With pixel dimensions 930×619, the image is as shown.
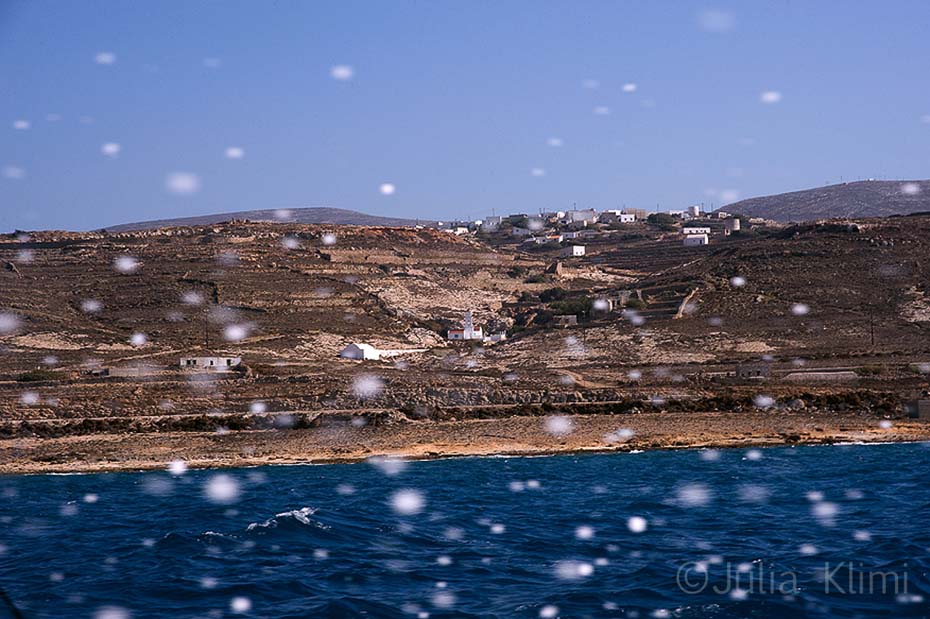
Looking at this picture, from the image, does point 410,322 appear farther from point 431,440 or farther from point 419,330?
point 431,440

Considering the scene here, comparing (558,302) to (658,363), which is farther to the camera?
(558,302)

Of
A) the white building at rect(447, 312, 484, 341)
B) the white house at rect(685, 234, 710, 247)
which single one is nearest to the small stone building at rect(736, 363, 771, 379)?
the white building at rect(447, 312, 484, 341)

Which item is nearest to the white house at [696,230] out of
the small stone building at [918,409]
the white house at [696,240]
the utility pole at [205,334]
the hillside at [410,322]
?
the white house at [696,240]

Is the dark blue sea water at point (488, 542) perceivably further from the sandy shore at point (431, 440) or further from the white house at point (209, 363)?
the white house at point (209, 363)

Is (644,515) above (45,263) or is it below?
below

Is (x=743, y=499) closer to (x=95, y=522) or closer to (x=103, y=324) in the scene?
(x=95, y=522)

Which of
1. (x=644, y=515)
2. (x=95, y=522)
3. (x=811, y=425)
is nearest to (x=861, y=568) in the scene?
(x=644, y=515)

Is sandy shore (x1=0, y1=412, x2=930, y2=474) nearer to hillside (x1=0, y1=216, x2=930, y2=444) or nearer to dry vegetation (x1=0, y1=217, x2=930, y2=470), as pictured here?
dry vegetation (x1=0, y1=217, x2=930, y2=470)
